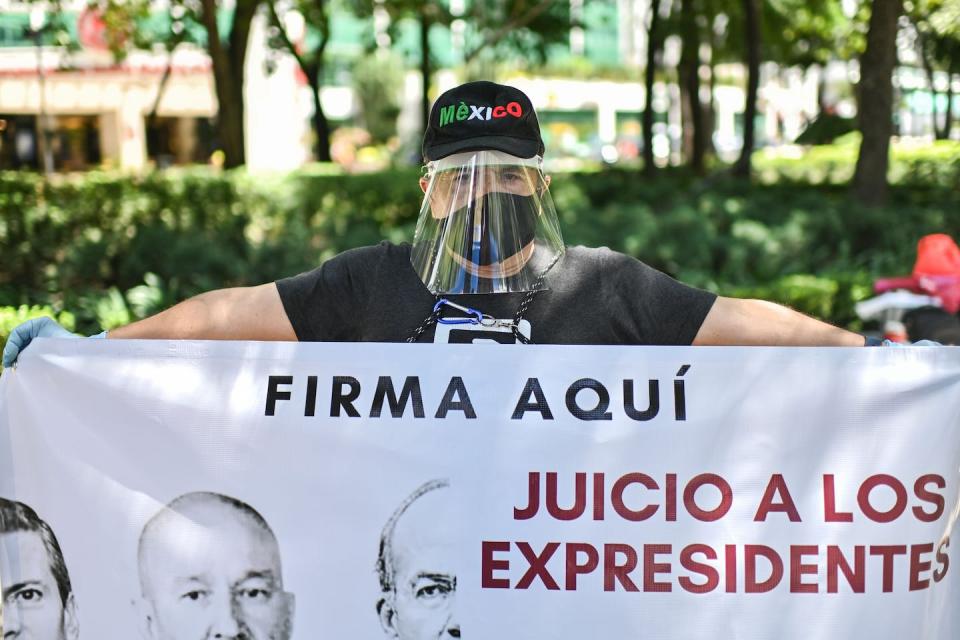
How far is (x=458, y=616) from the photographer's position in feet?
8.59

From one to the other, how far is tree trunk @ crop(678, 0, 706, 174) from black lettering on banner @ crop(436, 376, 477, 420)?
68.2 ft

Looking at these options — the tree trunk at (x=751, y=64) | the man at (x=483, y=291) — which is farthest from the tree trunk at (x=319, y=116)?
the man at (x=483, y=291)

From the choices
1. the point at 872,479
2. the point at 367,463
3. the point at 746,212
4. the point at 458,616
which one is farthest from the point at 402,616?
the point at 746,212

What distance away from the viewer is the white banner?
2.62m

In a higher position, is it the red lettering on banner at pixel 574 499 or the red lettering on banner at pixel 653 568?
the red lettering on banner at pixel 574 499

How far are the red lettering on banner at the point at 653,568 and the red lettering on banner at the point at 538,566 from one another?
0.19 metres

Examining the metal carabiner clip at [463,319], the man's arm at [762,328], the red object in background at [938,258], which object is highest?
the metal carabiner clip at [463,319]

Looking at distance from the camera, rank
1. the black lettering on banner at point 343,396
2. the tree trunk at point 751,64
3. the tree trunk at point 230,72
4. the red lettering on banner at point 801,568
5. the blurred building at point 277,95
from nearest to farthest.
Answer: the red lettering on banner at point 801,568
the black lettering on banner at point 343,396
the tree trunk at point 230,72
the tree trunk at point 751,64
the blurred building at point 277,95

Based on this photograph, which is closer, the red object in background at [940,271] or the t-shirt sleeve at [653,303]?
the t-shirt sleeve at [653,303]

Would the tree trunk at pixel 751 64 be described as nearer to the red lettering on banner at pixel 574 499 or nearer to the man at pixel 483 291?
the man at pixel 483 291

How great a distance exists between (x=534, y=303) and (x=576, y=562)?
60 cm

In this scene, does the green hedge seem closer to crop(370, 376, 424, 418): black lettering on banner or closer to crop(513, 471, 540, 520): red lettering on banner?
crop(370, 376, 424, 418): black lettering on banner

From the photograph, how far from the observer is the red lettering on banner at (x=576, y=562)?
2625mm

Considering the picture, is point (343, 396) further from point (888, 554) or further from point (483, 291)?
point (888, 554)
